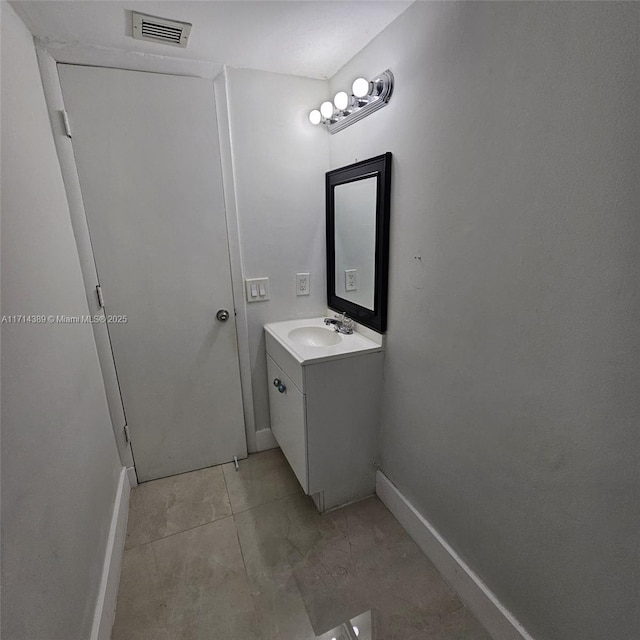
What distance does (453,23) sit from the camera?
3.64ft

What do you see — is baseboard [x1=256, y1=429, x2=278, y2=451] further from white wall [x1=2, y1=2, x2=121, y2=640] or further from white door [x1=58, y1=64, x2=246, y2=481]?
white wall [x1=2, y1=2, x2=121, y2=640]

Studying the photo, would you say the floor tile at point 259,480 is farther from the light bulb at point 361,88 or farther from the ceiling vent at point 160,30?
the ceiling vent at point 160,30

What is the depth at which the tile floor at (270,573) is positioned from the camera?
1273mm

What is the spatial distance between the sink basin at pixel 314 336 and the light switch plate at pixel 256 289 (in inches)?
11.1

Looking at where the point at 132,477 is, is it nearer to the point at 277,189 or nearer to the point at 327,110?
the point at 277,189

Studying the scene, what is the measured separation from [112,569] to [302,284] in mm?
1611

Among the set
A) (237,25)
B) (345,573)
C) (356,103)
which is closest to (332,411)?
(345,573)

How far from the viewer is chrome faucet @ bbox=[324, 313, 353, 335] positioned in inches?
75.6

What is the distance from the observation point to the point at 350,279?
75.8 inches

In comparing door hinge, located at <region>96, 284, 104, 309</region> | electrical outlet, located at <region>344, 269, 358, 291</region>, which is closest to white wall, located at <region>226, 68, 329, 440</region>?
electrical outlet, located at <region>344, 269, 358, 291</region>

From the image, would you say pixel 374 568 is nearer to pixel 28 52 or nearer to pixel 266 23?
pixel 266 23

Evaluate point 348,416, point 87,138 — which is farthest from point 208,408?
point 87,138

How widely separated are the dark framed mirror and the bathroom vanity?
6.8 inches

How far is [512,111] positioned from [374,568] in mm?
1768
